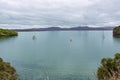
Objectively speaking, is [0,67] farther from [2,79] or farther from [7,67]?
[2,79]

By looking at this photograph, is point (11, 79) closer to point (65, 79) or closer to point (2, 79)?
point (2, 79)

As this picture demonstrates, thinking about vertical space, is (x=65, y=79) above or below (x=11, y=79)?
below

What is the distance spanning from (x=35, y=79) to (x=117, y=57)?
17017mm

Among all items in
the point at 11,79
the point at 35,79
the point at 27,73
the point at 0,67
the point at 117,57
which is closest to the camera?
the point at 11,79

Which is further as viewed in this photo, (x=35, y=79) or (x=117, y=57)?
(x=35, y=79)

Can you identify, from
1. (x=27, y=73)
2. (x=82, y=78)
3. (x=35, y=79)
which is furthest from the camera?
(x=27, y=73)

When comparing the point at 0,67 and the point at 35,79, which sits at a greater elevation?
the point at 0,67

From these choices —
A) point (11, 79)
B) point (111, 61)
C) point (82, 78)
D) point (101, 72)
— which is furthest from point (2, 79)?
point (82, 78)

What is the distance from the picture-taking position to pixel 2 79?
2638cm

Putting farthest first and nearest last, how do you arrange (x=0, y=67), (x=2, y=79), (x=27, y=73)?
1. (x=27, y=73)
2. (x=0, y=67)
3. (x=2, y=79)

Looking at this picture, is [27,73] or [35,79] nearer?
[35,79]

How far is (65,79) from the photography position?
44.9 m

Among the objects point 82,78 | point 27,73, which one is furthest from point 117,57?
point 27,73

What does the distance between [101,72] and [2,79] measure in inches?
597
